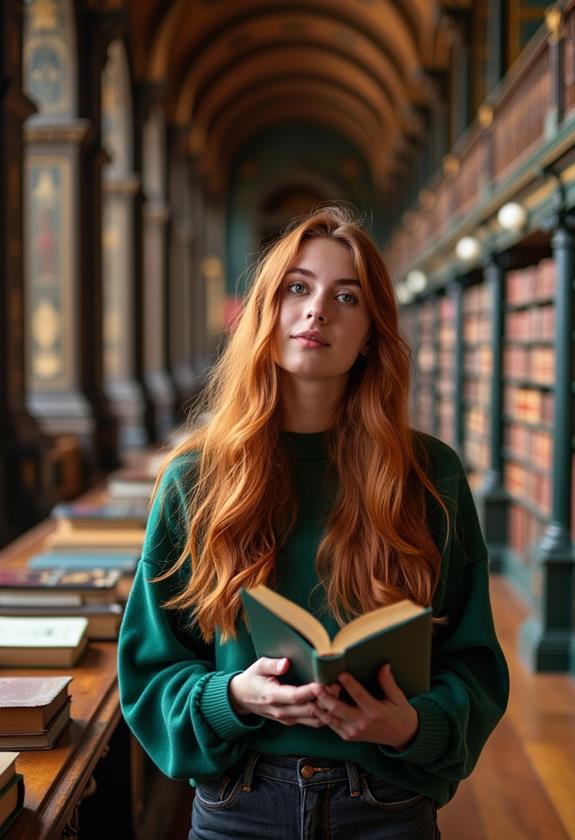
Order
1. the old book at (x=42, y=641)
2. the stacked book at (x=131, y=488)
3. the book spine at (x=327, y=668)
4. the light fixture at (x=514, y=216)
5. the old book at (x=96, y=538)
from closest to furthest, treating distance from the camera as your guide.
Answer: the book spine at (x=327, y=668) → the old book at (x=42, y=641) → the old book at (x=96, y=538) → the stacked book at (x=131, y=488) → the light fixture at (x=514, y=216)

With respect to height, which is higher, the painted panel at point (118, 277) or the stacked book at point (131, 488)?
the painted panel at point (118, 277)

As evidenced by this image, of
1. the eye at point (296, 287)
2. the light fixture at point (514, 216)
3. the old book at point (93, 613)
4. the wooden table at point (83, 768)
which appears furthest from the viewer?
the light fixture at point (514, 216)

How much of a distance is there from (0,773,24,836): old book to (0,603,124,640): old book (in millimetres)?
984

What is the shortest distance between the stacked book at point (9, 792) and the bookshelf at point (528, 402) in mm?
5051

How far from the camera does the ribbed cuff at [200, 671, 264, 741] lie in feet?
5.48

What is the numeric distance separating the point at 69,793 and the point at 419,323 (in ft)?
40.4

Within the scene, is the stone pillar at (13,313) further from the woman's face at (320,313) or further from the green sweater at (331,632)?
the woman's face at (320,313)

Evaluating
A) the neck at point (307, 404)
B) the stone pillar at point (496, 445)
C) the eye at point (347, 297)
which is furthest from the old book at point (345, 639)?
the stone pillar at point (496, 445)

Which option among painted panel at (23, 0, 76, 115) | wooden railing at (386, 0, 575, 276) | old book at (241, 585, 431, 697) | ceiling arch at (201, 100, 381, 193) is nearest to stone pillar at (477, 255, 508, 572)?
wooden railing at (386, 0, 575, 276)

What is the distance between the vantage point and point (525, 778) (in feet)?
12.2

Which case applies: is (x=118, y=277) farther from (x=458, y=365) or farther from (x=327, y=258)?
(x=327, y=258)

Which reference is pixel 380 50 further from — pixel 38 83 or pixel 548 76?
pixel 548 76

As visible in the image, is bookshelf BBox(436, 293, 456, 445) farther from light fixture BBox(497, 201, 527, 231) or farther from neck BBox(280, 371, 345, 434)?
neck BBox(280, 371, 345, 434)

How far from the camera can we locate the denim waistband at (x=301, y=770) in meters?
1.70
